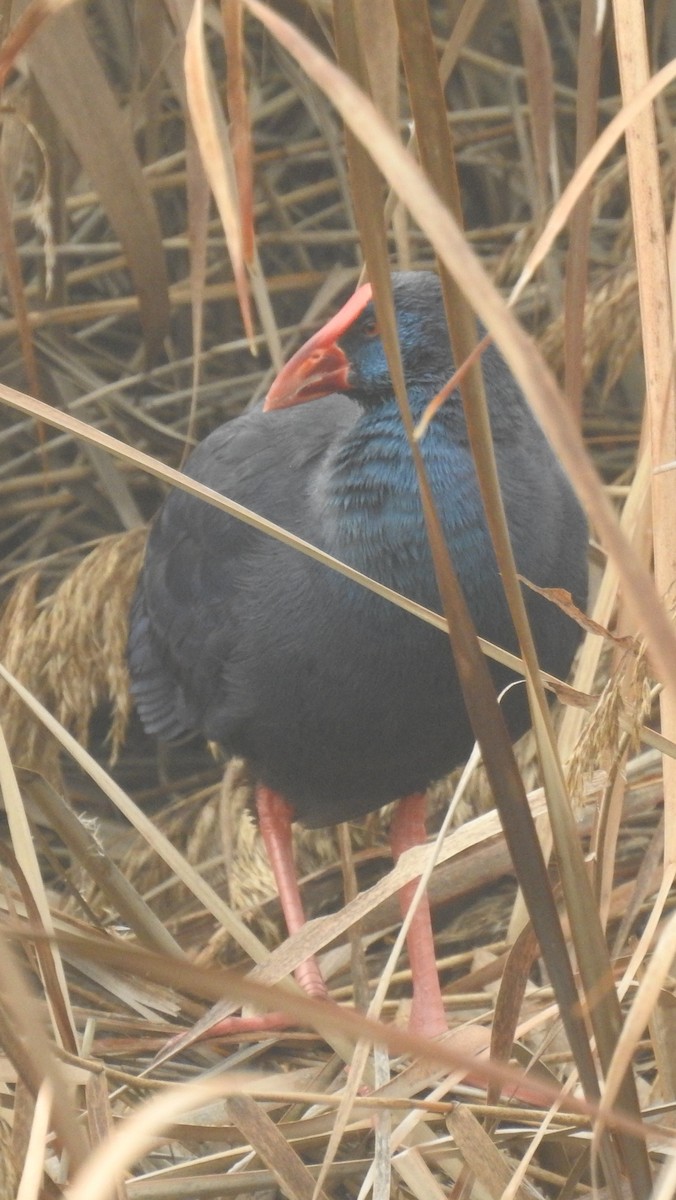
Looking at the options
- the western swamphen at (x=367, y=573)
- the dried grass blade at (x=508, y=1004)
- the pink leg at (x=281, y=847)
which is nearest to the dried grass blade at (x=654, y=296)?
the dried grass blade at (x=508, y=1004)

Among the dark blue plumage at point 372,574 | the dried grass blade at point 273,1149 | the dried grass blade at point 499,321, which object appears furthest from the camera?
the dark blue plumage at point 372,574

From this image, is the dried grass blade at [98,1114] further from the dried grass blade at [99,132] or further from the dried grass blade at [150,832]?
the dried grass blade at [99,132]

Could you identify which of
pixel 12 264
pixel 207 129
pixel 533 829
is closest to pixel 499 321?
pixel 207 129

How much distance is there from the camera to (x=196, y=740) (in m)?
3.54

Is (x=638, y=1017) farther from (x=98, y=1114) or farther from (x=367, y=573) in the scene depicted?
(x=367, y=573)

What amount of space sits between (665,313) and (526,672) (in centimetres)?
34

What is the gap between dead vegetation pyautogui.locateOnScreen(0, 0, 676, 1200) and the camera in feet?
3.72

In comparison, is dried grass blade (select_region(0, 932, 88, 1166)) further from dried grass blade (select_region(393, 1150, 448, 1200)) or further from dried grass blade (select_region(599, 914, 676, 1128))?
dried grass blade (select_region(393, 1150, 448, 1200))

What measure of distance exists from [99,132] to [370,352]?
514 mm

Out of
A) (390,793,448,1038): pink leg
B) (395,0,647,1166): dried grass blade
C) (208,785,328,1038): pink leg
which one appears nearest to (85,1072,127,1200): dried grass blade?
(395,0,647,1166): dried grass blade

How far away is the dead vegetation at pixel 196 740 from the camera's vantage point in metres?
1.13

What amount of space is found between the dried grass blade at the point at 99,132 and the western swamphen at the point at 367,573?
29cm

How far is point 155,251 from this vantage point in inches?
89.2

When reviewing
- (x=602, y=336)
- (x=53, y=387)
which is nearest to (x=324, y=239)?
(x=53, y=387)
